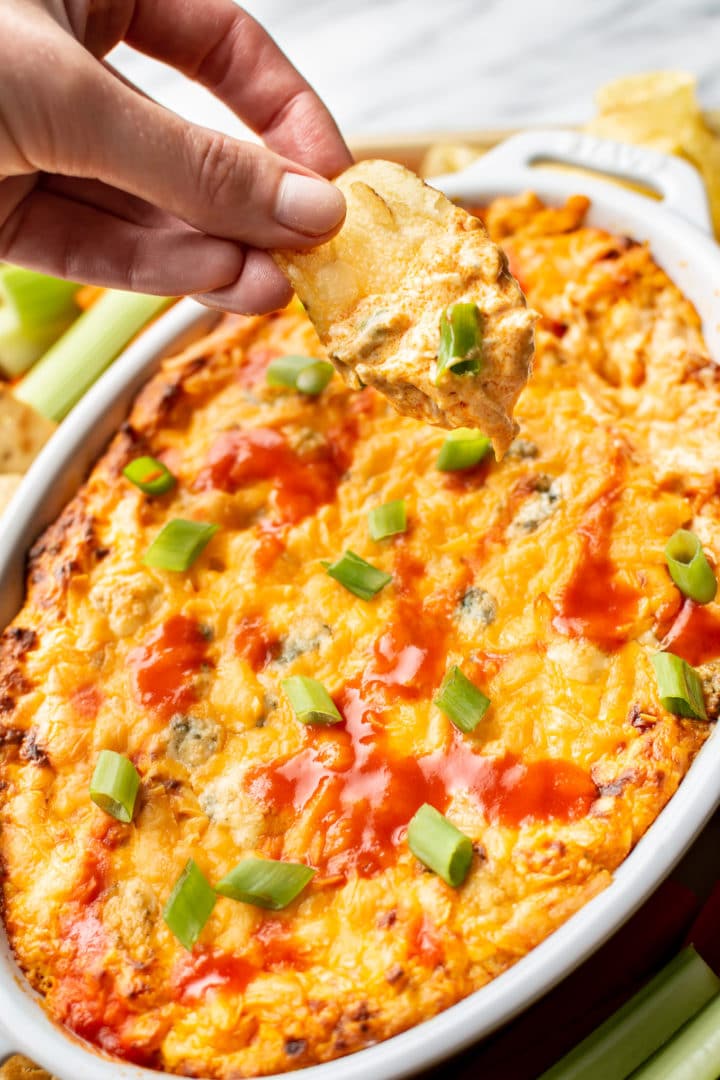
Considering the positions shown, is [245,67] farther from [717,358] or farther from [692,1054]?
[692,1054]

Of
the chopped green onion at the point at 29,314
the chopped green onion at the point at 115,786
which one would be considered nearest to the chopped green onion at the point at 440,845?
the chopped green onion at the point at 115,786

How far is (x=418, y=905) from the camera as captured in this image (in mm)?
2326

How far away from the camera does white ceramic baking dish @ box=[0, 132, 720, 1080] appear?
216 cm

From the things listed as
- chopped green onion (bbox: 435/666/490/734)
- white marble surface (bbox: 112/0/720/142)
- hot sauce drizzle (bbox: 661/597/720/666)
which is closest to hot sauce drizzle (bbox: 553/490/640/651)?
hot sauce drizzle (bbox: 661/597/720/666)

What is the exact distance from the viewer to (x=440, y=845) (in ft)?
7.58

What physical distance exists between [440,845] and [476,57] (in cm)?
398

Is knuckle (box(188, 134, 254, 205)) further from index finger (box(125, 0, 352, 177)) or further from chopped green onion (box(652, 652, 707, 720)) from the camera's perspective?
chopped green onion (box(652, 652, 707, 720))

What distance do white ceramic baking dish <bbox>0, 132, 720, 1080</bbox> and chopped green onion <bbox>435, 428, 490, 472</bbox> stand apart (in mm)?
757

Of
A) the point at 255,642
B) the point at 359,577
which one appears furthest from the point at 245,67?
the point at 255,642

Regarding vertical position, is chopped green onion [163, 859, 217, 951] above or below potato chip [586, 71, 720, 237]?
below

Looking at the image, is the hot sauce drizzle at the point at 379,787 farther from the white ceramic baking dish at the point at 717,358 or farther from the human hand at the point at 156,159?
the human hand at the point at 156,159

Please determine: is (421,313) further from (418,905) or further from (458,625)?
(418,905)

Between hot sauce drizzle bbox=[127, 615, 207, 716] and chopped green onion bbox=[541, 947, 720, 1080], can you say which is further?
hot sauce drizzle bbox=[127, 615, 207, 716]

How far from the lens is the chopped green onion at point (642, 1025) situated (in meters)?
2.44
